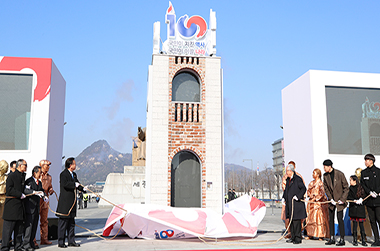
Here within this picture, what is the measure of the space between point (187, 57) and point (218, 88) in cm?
190

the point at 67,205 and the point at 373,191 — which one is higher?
the point at 373,191

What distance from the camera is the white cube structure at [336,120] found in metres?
12.1

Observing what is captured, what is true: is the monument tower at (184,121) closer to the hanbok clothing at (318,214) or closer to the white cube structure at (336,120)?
the white cube structure at (336,120)

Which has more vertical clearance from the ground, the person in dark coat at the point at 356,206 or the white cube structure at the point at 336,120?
the white cube structure at the point at 336,120

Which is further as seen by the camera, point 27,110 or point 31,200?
point 27,110

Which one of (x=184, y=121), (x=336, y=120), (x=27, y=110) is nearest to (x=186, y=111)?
(x=184, y=121)

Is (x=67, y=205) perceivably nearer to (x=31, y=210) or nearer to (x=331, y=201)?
(x=31, y=210)

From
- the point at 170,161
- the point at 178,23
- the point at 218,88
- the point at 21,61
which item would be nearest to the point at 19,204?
the point at 21,61

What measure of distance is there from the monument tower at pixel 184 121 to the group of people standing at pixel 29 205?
16.3 feet

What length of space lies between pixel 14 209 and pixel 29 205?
0.48m

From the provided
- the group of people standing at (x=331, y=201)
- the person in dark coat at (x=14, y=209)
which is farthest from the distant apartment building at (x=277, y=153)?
the person in dark coat at (x=14, y=209)

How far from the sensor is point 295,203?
9719mm

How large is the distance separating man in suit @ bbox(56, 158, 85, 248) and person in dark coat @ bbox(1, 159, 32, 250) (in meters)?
0.93

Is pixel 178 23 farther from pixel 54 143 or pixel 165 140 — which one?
pixel 54 143
